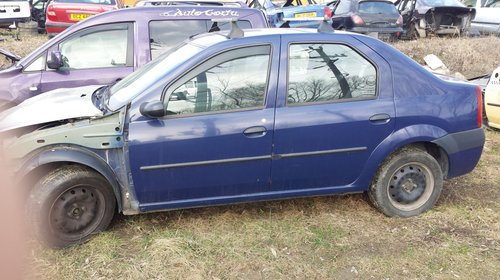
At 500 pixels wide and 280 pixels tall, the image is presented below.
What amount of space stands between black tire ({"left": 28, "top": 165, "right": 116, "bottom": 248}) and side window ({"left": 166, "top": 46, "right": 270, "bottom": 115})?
80cm

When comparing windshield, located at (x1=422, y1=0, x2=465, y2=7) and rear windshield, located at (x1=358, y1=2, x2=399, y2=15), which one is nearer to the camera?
rear windshield, located at (x1=358, y1=2, x2=399, y2=15)

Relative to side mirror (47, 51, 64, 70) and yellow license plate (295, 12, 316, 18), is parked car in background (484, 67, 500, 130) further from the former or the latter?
yellow license plate (295, 12, 316, 18)

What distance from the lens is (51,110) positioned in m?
3.57

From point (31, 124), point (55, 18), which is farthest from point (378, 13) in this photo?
point (31, 124)

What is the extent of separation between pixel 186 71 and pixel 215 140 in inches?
22.4

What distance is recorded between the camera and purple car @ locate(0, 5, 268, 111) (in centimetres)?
499

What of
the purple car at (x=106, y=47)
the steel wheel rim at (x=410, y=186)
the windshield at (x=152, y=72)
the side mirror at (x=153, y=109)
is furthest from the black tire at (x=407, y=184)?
the purple car at (x=106, y=47)

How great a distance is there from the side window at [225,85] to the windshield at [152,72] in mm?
192

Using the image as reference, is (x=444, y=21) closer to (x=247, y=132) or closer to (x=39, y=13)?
(x=247, y=132)

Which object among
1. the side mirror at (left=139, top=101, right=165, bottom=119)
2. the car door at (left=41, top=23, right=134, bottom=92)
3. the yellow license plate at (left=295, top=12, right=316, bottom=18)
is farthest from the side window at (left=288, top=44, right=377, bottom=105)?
the yellow license plate at (left=295, top=12, right=316, bottom=18)

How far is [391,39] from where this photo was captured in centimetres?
1106

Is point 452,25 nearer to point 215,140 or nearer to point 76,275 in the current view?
point 215,140

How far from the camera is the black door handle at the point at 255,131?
3.45 m

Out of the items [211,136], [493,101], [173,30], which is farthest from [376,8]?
[211,136]
